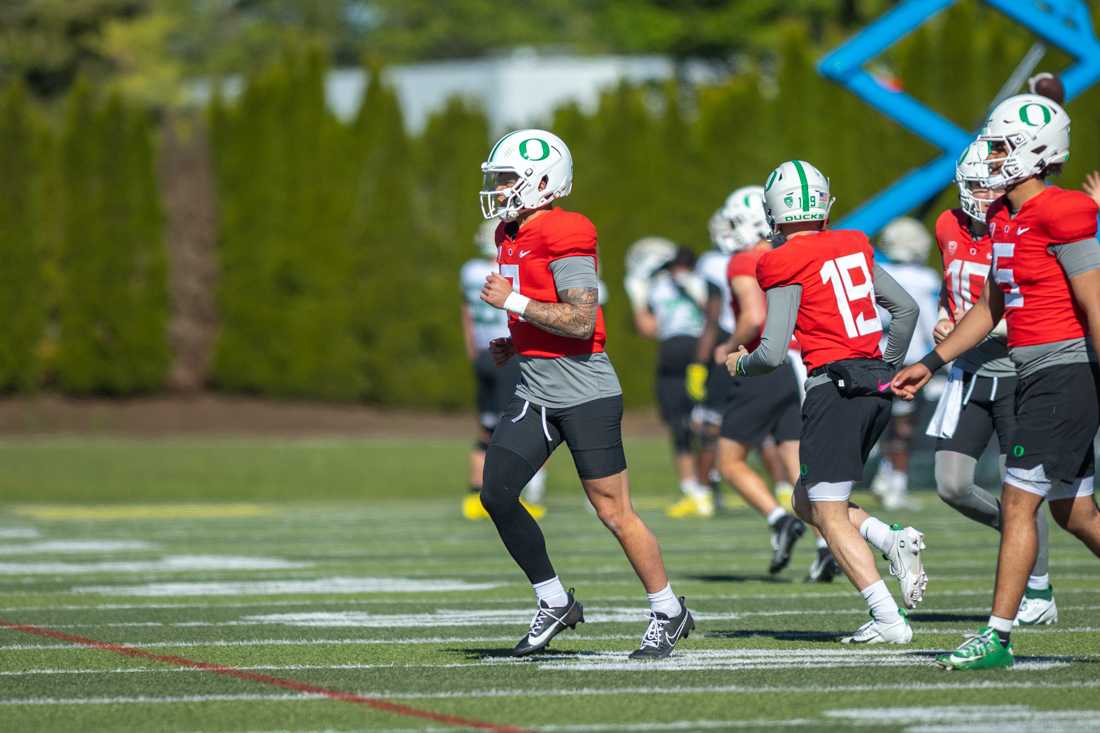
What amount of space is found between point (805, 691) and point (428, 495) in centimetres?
1182

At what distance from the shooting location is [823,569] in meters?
10.2

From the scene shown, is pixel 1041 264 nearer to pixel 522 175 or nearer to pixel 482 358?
pixel 522 175

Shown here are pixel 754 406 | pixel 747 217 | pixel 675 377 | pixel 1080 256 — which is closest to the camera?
pixel 1080 256

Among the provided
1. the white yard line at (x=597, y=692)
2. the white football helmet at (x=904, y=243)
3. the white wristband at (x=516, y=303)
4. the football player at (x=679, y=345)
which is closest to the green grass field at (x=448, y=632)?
the white yard line at (x=597, y=692)

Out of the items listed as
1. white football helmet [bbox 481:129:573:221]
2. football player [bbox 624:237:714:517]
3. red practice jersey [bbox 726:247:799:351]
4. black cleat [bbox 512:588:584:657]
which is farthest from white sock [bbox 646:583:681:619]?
football player [bbox 624:237:714:517]

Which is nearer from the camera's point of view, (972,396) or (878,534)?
(878,534)

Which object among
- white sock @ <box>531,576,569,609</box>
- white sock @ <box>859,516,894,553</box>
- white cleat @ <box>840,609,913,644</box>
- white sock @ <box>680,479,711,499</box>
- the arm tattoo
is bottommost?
white sock @ <box>680,479,711,499</box>

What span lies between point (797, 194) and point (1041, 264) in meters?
1.14

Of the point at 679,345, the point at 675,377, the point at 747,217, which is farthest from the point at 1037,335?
the point at 675,377

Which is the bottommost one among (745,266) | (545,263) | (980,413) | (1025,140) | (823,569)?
(823,569)

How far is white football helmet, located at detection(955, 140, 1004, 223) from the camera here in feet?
23.3

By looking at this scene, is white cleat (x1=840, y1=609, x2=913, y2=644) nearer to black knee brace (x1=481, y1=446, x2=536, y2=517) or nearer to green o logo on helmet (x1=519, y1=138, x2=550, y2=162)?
black knee brace (x1=481, y1=446, x2=536, y2=517)

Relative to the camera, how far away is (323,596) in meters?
9.83

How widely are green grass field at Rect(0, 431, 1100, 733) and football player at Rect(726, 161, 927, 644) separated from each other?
334 mm
